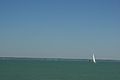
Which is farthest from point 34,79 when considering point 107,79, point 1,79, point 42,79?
point 107,79

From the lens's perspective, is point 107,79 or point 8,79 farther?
point 107,79

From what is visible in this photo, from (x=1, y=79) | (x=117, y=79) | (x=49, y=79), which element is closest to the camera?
(x=1, y=79)

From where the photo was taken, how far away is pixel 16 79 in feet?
206

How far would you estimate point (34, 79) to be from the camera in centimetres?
6469

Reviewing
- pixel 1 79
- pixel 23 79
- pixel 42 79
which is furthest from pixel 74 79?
pixel 1 79

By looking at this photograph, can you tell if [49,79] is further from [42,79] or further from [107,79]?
[107,79]

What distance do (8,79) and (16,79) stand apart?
63.5 inches

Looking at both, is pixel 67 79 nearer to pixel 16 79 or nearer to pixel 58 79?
pixel 58 79

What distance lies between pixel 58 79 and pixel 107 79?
1171 cm

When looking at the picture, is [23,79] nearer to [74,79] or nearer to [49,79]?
[49,79]

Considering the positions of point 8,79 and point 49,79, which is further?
point 49,79

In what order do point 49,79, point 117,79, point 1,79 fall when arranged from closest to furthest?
point 1,79 → point 49,79 → point 117,79

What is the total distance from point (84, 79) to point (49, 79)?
26.8ft

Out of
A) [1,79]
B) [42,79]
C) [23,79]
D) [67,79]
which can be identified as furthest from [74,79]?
[1,79]
